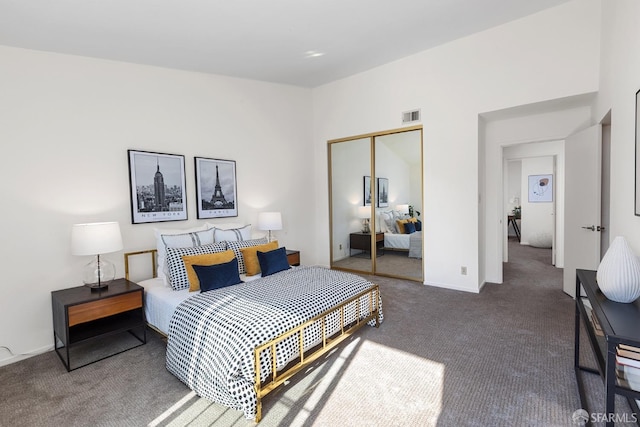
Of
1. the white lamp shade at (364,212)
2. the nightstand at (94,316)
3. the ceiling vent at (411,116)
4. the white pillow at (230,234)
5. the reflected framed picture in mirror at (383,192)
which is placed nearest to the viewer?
the nightstand at (94,316)

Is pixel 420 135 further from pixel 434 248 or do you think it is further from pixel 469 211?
pixel 434 248

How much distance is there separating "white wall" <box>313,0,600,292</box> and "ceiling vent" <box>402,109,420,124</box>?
81mm

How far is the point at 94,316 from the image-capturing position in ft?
9.06

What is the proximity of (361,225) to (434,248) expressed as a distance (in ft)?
4.41

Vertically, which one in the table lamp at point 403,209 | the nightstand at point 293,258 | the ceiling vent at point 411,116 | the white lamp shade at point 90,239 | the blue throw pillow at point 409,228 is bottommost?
the nightstand at point 293,258

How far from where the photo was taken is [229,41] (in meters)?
3.48

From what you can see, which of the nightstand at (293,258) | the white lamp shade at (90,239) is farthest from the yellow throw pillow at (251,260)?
the white lamp shade at (90,239)

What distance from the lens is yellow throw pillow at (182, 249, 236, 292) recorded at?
10.0ft

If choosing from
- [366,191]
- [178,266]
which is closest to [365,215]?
[366,191]

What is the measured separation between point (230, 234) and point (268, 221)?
0.76 meters

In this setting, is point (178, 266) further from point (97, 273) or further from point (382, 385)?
point (382, 385)

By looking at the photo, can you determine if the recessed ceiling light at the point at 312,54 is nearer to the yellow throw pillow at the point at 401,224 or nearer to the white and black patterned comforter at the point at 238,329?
the yellow throw pillow at the point at 401,224

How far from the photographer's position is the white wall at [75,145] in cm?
286

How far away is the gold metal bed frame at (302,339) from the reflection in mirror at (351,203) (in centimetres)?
225
